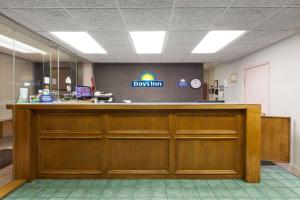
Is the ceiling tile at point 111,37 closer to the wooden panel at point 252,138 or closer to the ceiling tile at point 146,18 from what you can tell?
the ceiling tile at point 146,18

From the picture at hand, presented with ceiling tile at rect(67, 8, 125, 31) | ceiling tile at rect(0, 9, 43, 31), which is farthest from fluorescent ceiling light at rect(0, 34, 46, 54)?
ceiling tile at rect(67, 8, 125, 31)

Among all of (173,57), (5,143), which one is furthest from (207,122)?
(5,143)

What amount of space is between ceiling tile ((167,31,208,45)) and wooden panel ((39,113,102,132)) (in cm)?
234

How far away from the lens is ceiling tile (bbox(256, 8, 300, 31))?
352 cm

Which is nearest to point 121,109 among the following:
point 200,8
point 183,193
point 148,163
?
point 148,163

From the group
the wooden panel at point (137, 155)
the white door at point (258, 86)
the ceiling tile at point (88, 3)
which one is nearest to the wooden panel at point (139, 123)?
the wooden panel at point (137, 155)

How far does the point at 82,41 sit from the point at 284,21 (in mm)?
4267

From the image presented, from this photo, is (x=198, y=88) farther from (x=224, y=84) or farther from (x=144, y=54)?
(x=144, y=54)

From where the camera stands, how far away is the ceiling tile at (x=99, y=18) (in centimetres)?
353

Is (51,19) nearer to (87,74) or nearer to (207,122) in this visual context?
(207,122)

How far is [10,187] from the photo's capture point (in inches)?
138

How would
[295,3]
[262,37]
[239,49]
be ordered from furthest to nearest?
[239,49] → [262,37] → [295,3]

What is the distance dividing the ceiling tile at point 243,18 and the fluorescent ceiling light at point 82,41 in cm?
278

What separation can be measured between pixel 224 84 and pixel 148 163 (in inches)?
248
